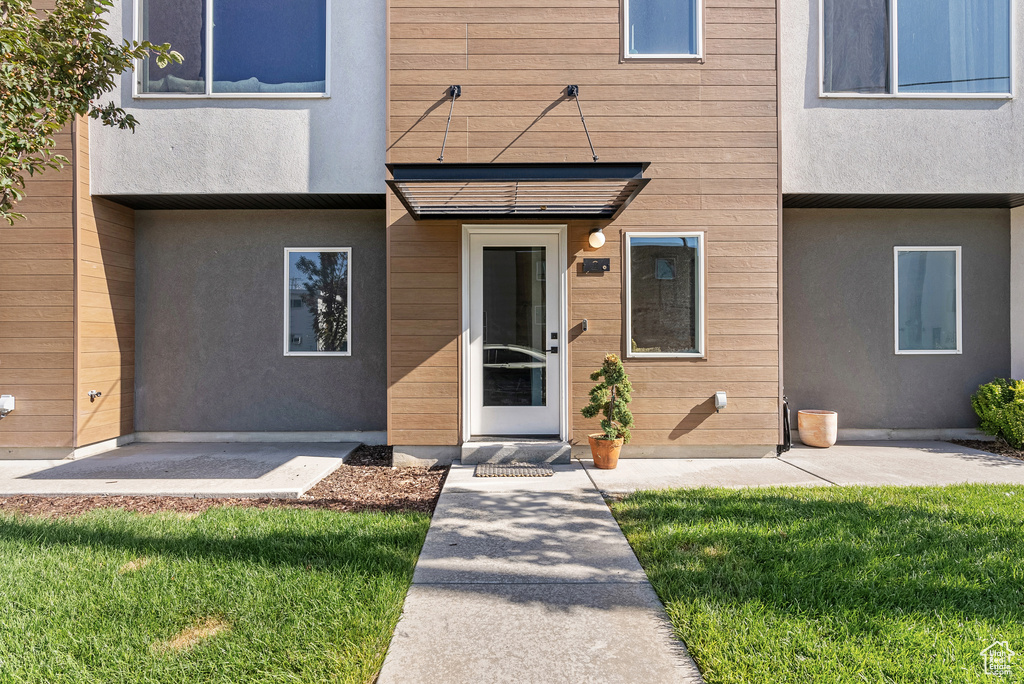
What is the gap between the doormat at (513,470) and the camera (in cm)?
503

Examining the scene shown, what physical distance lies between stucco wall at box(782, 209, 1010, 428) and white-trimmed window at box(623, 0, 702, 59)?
2.38 metres

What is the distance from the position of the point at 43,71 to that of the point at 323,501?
345 cm

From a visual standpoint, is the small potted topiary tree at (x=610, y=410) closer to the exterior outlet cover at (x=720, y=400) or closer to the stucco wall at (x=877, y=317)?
the exterior outlet cover at (x=720, y=400)

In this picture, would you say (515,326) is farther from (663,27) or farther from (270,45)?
(270,45)

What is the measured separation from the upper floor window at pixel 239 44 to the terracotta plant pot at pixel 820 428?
6.48 metres

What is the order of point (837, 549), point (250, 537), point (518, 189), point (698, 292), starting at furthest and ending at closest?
1. point (698, 292)
2. point (518, 189)
3. point (250, 537)
4. point (837, 549)

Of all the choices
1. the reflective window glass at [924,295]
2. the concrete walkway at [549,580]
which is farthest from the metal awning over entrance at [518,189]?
the reflective window glass at [924,295]

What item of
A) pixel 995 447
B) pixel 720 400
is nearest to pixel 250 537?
pixel 720 400

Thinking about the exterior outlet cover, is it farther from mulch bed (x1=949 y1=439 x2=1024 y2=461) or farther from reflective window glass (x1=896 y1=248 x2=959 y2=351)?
mulch bed (x1=949 y1=439 x2=1024 y2=461)

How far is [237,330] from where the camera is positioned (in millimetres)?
6527

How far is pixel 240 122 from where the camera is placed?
581cm

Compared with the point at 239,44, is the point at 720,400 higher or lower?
lower

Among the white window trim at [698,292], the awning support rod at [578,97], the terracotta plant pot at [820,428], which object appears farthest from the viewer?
the terracotta plant pot at [820,428]

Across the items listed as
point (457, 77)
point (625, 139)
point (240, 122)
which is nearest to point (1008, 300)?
point (625, 139)
